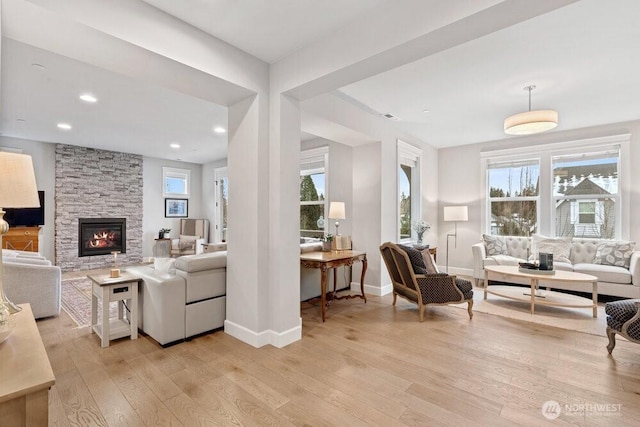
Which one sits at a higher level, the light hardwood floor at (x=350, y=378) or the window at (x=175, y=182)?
the window at (x=175, y=182)

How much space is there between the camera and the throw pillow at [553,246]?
4.92m

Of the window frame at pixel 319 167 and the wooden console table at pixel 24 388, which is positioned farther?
the window frame at pixel 319 167

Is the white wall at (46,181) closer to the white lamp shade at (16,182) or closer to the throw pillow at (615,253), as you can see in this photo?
the white lamp shade at (16,182)

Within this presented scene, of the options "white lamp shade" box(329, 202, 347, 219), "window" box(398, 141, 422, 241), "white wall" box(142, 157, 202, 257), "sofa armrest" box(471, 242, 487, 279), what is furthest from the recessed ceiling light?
"sofa armrest" box(471, 242, 487, 279)

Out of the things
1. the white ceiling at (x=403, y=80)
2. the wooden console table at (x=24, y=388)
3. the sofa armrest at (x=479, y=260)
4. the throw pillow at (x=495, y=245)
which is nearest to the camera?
the wooden console table at (x=24, y=388)

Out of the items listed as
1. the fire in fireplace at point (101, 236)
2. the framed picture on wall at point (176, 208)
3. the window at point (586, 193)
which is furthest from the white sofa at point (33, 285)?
the window at point (586, 193)

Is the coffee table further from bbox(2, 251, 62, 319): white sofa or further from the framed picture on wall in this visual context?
the framed picture on wall

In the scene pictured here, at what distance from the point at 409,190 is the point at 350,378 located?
14.1ft

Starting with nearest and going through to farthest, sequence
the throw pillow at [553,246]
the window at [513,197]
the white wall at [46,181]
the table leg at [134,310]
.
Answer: the table leg at [134,310] < the throw pillow at [553,246] < the window at [513,197] < the white wall at [46,181]

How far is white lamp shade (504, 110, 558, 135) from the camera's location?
339 centimetres

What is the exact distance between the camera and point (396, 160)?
5.16m

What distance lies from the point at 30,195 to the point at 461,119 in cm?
508

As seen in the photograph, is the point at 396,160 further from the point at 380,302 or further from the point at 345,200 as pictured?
the point at 380,302

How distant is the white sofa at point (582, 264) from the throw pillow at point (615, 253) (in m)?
0.07
